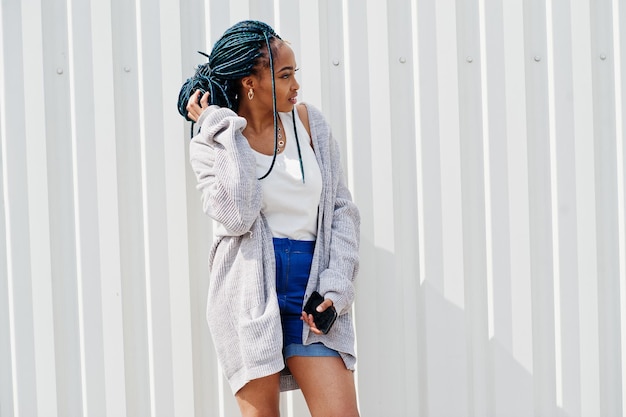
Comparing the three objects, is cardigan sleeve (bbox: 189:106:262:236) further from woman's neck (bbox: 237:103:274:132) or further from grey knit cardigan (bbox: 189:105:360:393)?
woman's neck (bbox: 237:103:274:132)

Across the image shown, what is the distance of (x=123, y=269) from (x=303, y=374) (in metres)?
0.91

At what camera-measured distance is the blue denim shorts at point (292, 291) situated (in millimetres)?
2875

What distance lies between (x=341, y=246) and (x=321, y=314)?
10.9 inches

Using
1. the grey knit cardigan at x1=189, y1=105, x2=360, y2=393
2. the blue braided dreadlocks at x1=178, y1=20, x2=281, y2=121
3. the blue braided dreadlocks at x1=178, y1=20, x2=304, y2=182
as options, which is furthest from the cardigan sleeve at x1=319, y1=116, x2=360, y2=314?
the blue braided dreadlocks at x1=178, y1=20, x2=281, y2=121

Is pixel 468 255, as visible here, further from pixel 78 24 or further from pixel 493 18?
pixel 78 24

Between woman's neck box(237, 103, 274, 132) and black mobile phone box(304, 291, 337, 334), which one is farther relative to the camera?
woman's neck box(237, 103, 274, 132)

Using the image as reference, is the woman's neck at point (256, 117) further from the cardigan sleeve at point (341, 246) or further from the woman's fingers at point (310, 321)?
the woman's fingers at point (310, 321)

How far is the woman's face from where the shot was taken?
2910mm

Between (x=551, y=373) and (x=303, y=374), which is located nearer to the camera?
(x=303, y=374)

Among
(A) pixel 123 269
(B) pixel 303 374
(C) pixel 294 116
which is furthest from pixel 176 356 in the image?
(C) pixel 294 116

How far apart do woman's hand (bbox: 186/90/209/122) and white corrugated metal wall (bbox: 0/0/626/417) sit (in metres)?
0.33

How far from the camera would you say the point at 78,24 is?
3.31 metres

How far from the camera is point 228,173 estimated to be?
280cm

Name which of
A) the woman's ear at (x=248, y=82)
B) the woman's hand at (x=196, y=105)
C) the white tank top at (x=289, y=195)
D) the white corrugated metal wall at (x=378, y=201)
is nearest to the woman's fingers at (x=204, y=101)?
the woman's hand at (x=196, y=105)
